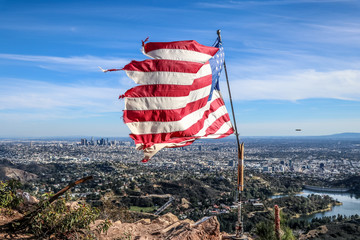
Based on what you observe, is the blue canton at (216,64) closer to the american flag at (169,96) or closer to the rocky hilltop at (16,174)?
the american flag at (169,96)

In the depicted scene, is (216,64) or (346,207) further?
(346,207)

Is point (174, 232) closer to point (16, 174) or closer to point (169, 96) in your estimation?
point (169, 96)

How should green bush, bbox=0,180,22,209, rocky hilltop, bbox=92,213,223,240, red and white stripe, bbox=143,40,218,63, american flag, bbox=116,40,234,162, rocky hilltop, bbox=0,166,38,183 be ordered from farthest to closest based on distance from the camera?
rocky hilltop, bbox=0,166,38,183
green bush, bbox=0,180,22,209
rocky hilltop, bbox=92,213,223,240
red and white stripe, bbox=143,40,218,63
american flag, bbox=116,40,234,162

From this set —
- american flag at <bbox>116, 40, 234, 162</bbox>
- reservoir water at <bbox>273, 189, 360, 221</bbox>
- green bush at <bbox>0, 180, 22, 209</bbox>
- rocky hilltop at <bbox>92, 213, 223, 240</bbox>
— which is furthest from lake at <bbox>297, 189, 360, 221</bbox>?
green bush at <bbox>0, 180, 22, 209</bbox>

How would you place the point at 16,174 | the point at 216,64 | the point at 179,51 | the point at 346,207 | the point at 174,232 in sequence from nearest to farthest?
the point at 179,51 < the point at 174,232 < the point at 216,64 < the point at 346,207 < the point at 16,174

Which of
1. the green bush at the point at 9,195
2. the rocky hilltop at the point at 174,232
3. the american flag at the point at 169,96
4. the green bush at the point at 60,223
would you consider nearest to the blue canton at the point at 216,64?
the american flag at the point at 169,96

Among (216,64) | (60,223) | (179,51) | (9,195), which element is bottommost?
(60,223)

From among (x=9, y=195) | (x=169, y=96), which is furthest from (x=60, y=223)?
(x=169, y=96)

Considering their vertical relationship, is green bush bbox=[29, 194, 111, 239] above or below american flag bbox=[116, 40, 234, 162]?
below

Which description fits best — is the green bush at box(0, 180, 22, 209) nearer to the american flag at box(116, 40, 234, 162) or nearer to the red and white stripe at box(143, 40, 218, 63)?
the american flag at box(116, 40, 234, 162)

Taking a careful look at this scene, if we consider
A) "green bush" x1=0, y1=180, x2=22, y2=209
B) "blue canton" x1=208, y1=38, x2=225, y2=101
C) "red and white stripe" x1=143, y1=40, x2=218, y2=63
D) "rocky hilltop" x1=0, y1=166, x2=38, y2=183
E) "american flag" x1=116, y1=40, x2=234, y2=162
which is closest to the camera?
"american flag" x1=116, y1=40, x2=234, y2=162

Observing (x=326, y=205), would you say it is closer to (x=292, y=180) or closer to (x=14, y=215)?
(x=292, y=180)
